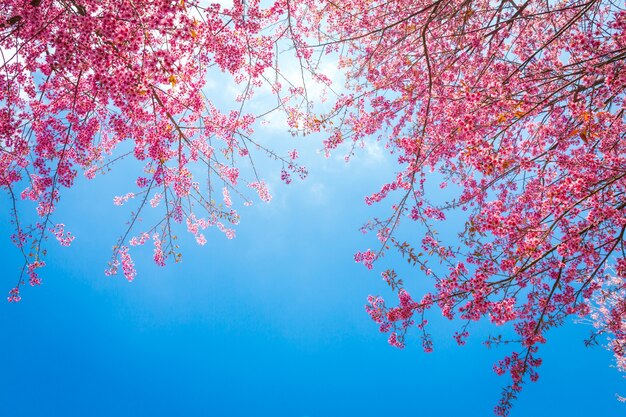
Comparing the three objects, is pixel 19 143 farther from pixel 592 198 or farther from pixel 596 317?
pixel 596 317

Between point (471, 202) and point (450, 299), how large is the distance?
2341mm

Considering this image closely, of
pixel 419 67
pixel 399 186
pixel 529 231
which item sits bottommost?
pixel 529 231

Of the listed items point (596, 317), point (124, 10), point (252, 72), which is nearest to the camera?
point (124, 10)

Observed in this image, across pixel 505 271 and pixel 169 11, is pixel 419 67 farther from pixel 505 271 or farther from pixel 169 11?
pixel 169 11

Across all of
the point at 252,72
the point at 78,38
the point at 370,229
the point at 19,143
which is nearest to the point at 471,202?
the point at 370,229

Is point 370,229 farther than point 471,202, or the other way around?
point 471,202

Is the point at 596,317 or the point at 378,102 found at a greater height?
the point at 378,102

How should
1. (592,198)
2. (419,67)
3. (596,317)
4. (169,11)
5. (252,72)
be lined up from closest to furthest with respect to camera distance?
(169,11) → (592,198) → (252,72) → (419,67) → (596,317)

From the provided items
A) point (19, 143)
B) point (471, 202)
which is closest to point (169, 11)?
point (19, 143)

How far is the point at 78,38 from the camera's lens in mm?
2680

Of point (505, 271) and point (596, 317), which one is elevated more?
point (596, 317)

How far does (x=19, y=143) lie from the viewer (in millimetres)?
4309

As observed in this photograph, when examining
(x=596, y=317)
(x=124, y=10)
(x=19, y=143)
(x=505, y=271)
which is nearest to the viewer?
(x=124, y=10)

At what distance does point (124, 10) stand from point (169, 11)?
0.47 m
